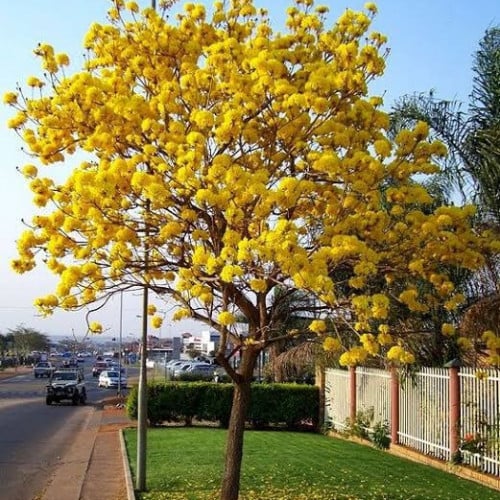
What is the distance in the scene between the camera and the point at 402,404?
16.5m

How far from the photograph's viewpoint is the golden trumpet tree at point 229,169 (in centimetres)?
768

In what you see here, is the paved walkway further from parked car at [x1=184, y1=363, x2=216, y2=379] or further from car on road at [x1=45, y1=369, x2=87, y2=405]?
parked car at [x1=184, y1=363, x2=216, y2=379]

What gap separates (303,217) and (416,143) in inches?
62.4

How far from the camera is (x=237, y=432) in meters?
9.46

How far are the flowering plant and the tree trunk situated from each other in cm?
504

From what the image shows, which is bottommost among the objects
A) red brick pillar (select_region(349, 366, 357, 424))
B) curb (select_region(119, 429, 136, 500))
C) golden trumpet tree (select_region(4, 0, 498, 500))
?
curb (select_region(119, 429, 136, 500))

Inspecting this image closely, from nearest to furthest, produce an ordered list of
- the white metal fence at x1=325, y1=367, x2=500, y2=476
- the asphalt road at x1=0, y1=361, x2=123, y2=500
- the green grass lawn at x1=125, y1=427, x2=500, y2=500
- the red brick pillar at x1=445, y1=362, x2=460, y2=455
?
the green grass lawn at x1=125, y1=427, x2=500, y2=500 → the white metal fence at x1=325, y1=367, x2=500, y2=476 → the red brick pillar at x1=445, y1=362, x2=460, y2=455 → the asphalt road at x1=0, y1=361, x2=123, y2=500

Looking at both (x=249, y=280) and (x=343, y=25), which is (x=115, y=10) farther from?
(x=249, y=280)

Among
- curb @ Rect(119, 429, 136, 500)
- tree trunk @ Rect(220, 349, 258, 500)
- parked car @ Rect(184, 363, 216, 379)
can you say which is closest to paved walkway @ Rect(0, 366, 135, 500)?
curb @ Rect(119, 429, 136, 500)

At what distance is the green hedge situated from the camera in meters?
23.2

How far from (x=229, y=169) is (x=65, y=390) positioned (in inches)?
1256

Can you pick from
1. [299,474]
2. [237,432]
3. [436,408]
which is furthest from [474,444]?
[237,432]

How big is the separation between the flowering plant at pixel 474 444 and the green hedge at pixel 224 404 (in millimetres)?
10264

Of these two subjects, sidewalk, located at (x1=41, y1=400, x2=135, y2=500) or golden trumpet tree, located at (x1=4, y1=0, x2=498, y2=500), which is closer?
golden trumpet tree, located at (x1=4, y1=0, x2=498, y2=500)
